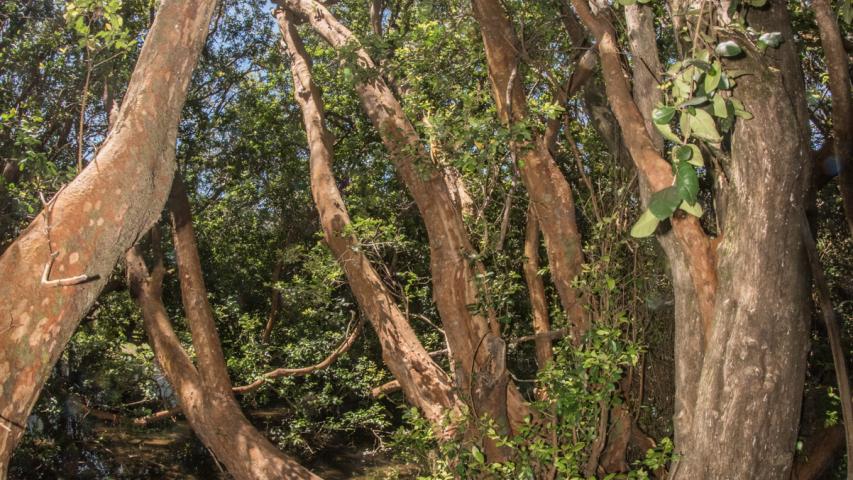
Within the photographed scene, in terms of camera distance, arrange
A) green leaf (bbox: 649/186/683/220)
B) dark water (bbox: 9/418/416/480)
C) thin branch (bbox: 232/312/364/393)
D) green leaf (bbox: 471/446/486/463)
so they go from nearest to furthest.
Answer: green leaf (bbox: 649/186/683/220), green leaf (bbox: 471/446/486/463), thin branch (bbox: 232/312/364/393), dark water (bbox: 9/418/416/480)

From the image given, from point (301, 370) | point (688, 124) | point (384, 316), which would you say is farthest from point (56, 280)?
point (301, 370)

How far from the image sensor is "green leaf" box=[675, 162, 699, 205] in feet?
5.11

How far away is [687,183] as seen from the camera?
5.17 ft

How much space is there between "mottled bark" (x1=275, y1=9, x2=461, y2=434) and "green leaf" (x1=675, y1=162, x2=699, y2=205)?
10.5ft

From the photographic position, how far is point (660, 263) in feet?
14.1

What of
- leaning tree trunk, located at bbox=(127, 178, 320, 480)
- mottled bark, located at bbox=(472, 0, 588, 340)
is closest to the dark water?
leaning tree trunk, located at bbox=(127, 178, 320, 480)

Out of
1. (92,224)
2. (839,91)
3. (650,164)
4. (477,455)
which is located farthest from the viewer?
(477,455)

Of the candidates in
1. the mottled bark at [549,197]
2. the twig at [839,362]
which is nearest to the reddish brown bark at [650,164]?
the mottled bark at [549,197]

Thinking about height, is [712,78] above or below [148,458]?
above

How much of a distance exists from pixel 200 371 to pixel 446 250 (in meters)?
2.77

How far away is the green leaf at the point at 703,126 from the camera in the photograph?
168 cm

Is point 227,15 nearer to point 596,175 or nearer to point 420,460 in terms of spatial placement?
point 596,175

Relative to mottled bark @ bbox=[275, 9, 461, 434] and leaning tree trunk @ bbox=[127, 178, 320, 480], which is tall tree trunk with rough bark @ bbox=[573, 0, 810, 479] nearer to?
mottled bark @ bbox=[275, 9, 461, 434]

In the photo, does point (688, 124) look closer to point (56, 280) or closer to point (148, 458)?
point (56, 280)
